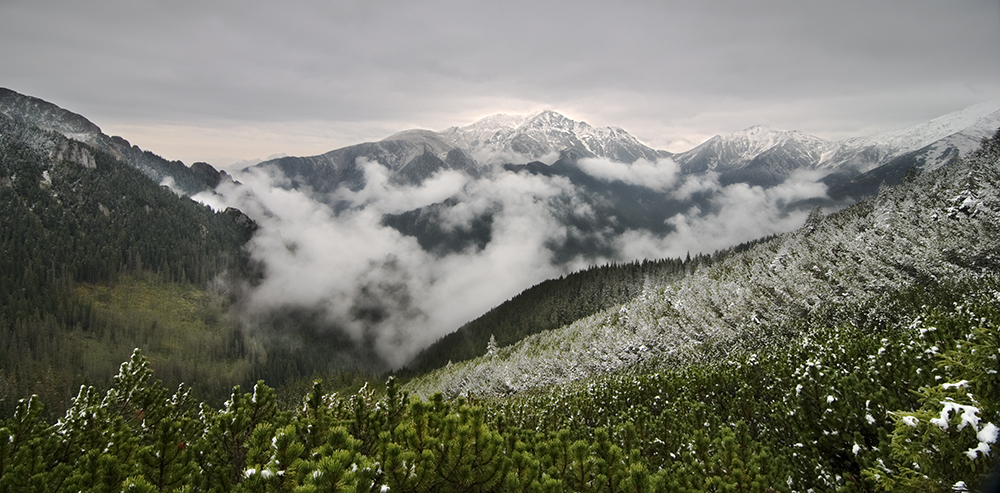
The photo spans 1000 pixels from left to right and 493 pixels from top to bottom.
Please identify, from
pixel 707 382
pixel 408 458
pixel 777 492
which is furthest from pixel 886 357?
pixel 408 458

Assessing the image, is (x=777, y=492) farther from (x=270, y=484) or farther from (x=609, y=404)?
(x=609, y=404)

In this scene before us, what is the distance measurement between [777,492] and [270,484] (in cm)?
919

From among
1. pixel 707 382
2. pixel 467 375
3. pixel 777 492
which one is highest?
pixel 777 492

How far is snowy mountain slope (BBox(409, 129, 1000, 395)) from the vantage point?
4650 cm

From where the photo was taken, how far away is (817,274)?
59.3m

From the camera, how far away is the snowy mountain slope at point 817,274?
46500mm

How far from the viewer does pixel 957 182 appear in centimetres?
5631

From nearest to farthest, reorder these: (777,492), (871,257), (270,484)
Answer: (270,484), (777,492), (871,257)

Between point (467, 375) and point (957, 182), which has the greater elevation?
point (957, 182)

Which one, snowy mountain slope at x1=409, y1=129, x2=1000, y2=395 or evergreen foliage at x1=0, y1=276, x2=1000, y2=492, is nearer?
evergreen foliage at x1=0, y1=276, x2=1000, y2=492

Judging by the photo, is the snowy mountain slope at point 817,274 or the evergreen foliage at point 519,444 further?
the snowy mountain slope at point 817,274

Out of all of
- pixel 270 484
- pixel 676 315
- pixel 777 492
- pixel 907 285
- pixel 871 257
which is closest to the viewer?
pixel 270 484

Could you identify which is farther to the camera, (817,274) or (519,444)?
(817,274)

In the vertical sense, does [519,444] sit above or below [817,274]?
above
